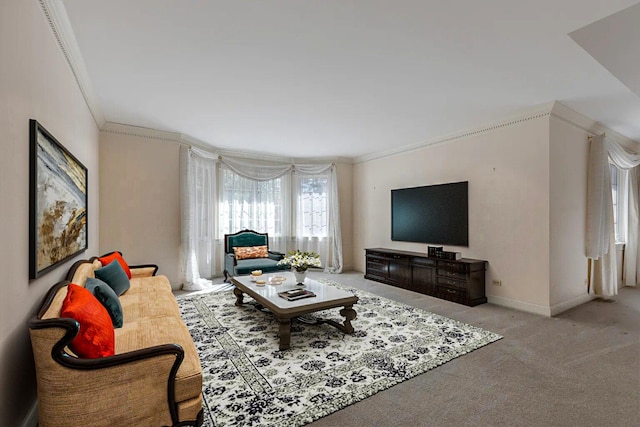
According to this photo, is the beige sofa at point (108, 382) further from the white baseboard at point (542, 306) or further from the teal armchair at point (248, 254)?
the white baseboard at point (542, 306)

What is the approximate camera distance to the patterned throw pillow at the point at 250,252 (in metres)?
5.76

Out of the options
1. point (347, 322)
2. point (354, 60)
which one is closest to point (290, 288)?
point (347, 322)

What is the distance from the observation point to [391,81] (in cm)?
318

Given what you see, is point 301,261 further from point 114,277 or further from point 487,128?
point 487,128

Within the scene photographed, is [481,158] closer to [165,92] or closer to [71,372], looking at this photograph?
[165,92]

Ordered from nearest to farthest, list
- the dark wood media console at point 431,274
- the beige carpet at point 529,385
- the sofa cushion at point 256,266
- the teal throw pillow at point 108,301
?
the beige carpet at point 529,385 → the teal throw pillow at point 108,301 → the dark wood media console at point 431,274 → the sofa cushion at point 256,266

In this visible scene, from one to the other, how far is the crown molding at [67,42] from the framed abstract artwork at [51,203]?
786mm

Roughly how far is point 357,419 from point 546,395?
4.63 ft

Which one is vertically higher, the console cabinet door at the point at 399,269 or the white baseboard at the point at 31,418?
the console cabinet door at the point at 399,269

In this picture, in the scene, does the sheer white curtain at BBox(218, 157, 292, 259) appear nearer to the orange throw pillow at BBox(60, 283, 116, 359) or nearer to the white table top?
the white table top

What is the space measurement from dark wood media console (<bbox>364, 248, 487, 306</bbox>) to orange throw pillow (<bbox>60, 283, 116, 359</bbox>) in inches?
164

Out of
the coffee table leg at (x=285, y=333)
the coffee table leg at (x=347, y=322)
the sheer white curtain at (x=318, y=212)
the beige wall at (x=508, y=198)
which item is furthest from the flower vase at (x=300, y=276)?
Answer: the sheer white curtain at (x=318, y=212)

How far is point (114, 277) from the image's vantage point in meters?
3.19

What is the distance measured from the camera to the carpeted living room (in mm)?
1737
